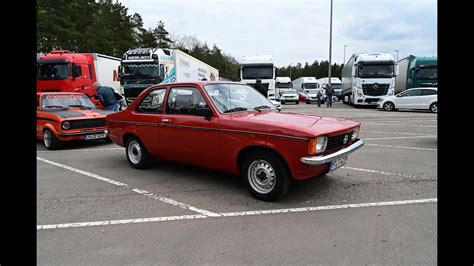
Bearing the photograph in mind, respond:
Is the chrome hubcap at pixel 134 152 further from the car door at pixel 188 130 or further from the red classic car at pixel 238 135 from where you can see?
the car door at pixel 188 130

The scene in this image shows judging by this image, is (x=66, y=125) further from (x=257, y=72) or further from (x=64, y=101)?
(x=257, y=72)

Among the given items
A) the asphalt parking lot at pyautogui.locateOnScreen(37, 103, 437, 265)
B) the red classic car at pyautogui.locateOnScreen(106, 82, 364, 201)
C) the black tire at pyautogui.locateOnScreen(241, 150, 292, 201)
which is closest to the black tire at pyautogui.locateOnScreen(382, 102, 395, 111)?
the asphalt parking lot at pyautogui.locateOnScreen(37, 103, 437, 265)

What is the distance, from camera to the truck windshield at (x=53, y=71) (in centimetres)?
1459

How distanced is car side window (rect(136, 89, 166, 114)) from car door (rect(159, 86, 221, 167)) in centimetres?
21

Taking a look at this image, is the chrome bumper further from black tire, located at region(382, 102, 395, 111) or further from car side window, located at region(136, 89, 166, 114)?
black tire, located at region(382, 102, 395, 111)

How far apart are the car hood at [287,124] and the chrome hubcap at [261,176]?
493 millimetres

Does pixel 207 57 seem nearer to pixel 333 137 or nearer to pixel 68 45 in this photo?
pixel 68 45

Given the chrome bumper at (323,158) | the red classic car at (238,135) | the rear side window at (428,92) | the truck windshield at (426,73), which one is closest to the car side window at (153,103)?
the red classic car at (238,135)

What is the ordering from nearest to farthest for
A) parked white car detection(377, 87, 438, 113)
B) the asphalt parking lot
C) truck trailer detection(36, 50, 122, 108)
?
the asphalt parking lot, truck trailer detection(36, 50, 122, 108), parked white car detection(377, 87, 438, 113)

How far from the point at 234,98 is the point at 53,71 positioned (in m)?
13.1

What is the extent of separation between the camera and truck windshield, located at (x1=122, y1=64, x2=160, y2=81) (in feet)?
52.0

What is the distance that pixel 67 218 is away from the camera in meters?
3.88

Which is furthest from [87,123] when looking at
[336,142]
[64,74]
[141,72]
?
[141,72]
